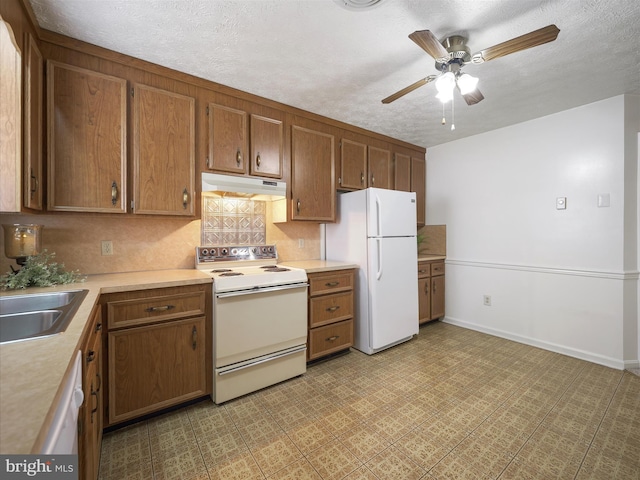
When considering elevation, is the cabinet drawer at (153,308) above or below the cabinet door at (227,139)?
below

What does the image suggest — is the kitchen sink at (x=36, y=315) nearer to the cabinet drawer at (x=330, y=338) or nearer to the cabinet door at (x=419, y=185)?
the cabinet drawer at (x=330, y=338)

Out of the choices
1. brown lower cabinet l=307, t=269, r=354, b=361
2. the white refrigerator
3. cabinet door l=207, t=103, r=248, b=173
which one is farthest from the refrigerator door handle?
cabinet door l=207, t=103, r=248, b=173

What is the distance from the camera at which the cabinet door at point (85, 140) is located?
1.79 metres

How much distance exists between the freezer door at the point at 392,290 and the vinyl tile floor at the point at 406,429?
39 cm

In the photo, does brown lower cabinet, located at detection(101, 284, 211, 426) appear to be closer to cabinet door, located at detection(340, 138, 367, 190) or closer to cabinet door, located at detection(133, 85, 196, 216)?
cabinet door, located at detection(133, 85, 196, 216)

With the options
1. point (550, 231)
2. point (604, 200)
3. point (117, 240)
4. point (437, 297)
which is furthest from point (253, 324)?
point (604, 200)

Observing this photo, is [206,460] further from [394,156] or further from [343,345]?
[394,156]

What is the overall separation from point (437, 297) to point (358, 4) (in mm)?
3271

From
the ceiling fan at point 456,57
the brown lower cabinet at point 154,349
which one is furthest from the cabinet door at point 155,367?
the ceiling fan at point 456,57

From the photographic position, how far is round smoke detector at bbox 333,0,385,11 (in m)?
1.51

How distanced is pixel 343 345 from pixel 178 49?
2687 mm

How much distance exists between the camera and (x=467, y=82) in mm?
1814

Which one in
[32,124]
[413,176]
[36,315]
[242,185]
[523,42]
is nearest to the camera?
[36,315]

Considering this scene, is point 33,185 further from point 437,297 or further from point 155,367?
point 437,297
